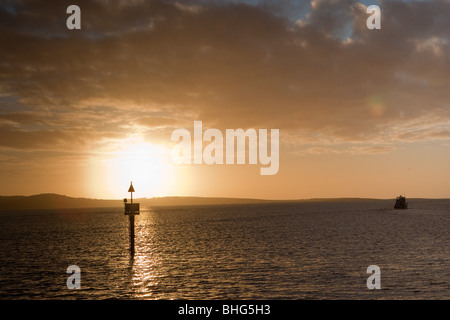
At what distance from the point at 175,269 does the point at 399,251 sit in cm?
2988

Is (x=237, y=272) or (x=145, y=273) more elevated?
(x=237, y=272)

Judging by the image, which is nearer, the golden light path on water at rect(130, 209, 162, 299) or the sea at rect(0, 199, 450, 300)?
the sea at rect(0, 199, 450, 300)

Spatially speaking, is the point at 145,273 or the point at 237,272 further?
the point at 145,273

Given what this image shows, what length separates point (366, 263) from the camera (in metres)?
42.0

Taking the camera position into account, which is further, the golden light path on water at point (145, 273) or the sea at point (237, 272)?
the golden light path on water at point (145, 273)
